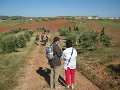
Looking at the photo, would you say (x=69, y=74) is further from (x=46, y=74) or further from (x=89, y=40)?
(x=89, y=40)

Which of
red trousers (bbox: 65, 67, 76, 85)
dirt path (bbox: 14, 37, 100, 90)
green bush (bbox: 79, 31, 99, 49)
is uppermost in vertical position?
red trousers (bbox: 65, 67, 76, 85)

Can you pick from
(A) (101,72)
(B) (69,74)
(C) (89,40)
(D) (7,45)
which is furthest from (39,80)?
(D) (7,45)

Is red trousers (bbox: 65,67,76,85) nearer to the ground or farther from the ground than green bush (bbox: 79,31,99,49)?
farther from the ground

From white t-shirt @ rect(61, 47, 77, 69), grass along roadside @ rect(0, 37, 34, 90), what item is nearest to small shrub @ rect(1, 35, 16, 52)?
grass along roadside @ rect(0, 37, 34, 90)

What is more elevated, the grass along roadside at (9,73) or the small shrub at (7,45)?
the grass along roadside at (9,73)

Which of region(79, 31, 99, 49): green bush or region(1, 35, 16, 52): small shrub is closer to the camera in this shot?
region(79, 31, 99, 49): green bush

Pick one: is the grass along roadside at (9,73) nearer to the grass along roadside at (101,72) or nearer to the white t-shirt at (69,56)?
the white t-shirt at (69,56)

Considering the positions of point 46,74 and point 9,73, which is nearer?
point 46,74

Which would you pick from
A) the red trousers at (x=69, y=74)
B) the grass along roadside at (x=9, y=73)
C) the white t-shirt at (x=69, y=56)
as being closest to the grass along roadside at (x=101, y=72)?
the red trousers at (x=69, y=74)

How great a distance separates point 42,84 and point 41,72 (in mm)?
2889

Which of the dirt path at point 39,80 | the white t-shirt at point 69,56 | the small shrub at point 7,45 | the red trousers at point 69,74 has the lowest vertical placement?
the small shrub at point 7,45

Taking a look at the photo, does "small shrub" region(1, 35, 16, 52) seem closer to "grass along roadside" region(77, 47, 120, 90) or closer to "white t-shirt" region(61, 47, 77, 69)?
"grass along roadside" region(77, 47, 120, 90)

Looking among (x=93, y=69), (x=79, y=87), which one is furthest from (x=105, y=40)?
(x=79, y=87)

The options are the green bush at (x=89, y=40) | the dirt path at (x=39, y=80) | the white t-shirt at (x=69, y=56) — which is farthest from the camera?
the green bush at (x=89, y=40)
